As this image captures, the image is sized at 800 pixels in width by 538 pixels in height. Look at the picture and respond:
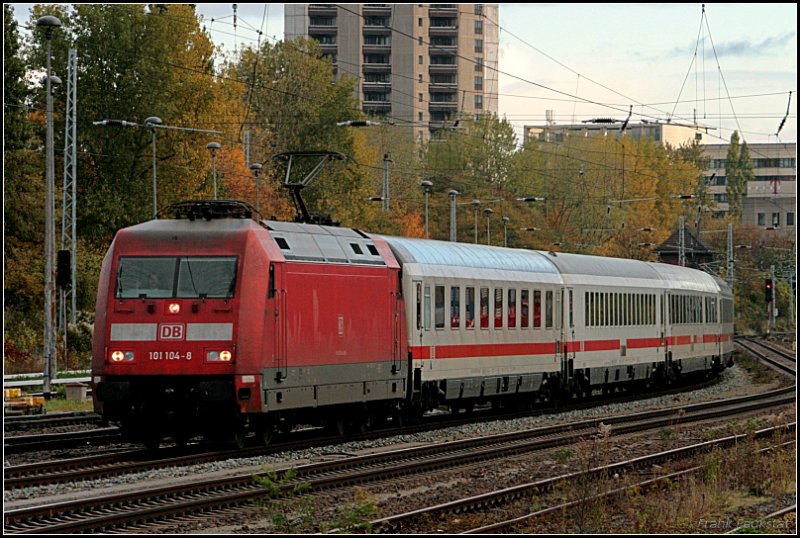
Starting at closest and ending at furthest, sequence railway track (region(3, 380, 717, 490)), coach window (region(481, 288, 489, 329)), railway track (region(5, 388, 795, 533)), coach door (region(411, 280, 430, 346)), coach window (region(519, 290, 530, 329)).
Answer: railway track (region(5, 388, 795, 533)) < railway track (region(3, 380, 717, 490)) < coach door (region(411, 280, 430, 346)) < coach window (region(481, 288, 489, 329)) < coach window (region(519, 290, 530, 329))

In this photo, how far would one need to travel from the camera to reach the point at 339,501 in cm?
1608

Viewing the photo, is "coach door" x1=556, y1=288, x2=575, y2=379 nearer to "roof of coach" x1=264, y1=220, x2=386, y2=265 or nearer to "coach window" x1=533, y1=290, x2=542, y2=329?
"coach window" x1=533, y1=290, x2=542, y2=329

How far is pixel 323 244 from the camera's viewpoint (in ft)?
72.8

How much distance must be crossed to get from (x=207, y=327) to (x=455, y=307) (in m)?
8.55

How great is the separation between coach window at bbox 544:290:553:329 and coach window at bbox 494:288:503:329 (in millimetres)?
2797

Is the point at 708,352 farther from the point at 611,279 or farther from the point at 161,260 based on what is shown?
the point at 161,260

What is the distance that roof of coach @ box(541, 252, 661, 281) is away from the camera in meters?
34.3

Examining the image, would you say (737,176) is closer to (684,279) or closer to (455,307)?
(684,279)

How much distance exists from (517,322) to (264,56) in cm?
6079

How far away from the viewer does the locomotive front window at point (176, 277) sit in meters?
19.8

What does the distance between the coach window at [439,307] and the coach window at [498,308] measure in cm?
294

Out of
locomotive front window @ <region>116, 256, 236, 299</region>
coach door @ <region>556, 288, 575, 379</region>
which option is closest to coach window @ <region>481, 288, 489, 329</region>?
coach door @ <region>556, 288, 575, 379</region>

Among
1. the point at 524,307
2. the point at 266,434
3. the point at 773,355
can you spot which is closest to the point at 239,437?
the point at 266,434

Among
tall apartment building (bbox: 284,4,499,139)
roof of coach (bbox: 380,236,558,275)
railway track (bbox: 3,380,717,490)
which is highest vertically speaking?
tall apartment building (bbox: 284,4,499,139)
